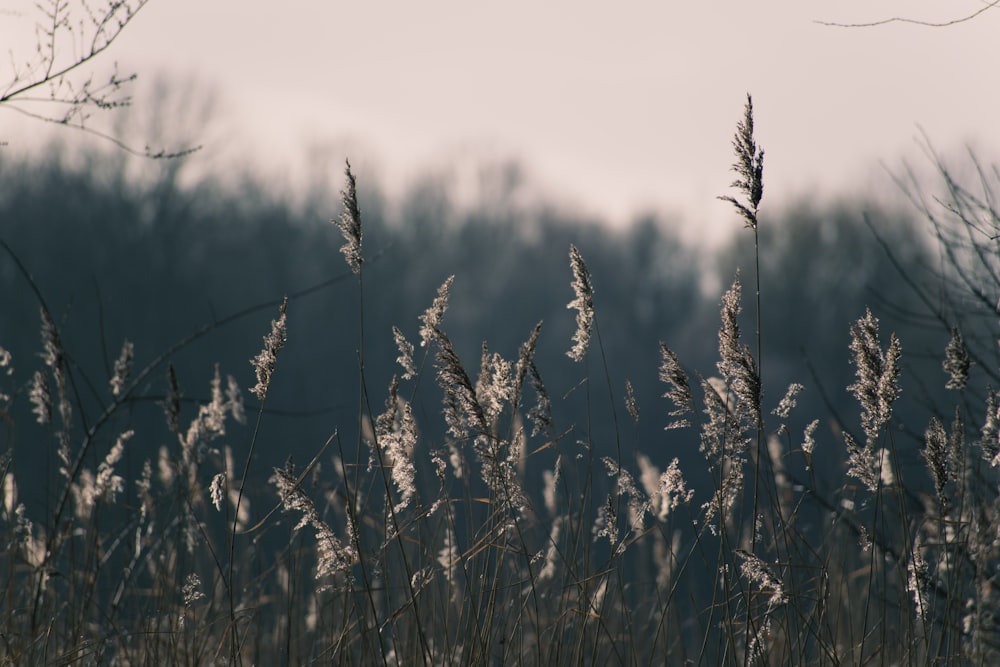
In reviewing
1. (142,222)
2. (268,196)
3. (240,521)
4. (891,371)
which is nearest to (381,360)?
(268,196)

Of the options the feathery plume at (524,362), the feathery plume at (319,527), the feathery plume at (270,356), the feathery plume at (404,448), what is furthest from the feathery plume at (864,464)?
the feathery plume at (270,356)

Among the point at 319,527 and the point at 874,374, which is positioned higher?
the point at 874,374

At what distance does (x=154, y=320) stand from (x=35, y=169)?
5287 millimetres

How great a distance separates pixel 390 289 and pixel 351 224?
3012 centimetres

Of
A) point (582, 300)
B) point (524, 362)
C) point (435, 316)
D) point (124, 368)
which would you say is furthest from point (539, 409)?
point (124, 368)

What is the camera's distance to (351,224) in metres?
2.30

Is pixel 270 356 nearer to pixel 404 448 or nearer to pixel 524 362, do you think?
pixel 404 448

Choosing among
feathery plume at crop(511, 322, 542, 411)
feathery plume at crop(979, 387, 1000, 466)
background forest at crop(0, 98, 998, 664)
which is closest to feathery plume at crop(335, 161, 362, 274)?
background forest at crop(0, 98, 998, 664)

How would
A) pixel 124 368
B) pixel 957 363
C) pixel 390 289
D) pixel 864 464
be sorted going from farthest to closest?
pixel 390 289
pixel 124 368
pixel 864 464
pixel 957 363

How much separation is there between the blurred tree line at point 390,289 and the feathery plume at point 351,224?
13.6 metres

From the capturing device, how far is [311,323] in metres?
29.4

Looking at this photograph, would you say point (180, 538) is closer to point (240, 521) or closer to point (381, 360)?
point (240, 521)

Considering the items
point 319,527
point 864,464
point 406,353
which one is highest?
point 406,353

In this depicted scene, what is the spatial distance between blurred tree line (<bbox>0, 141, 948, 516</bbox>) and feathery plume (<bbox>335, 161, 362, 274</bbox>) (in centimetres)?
1359
